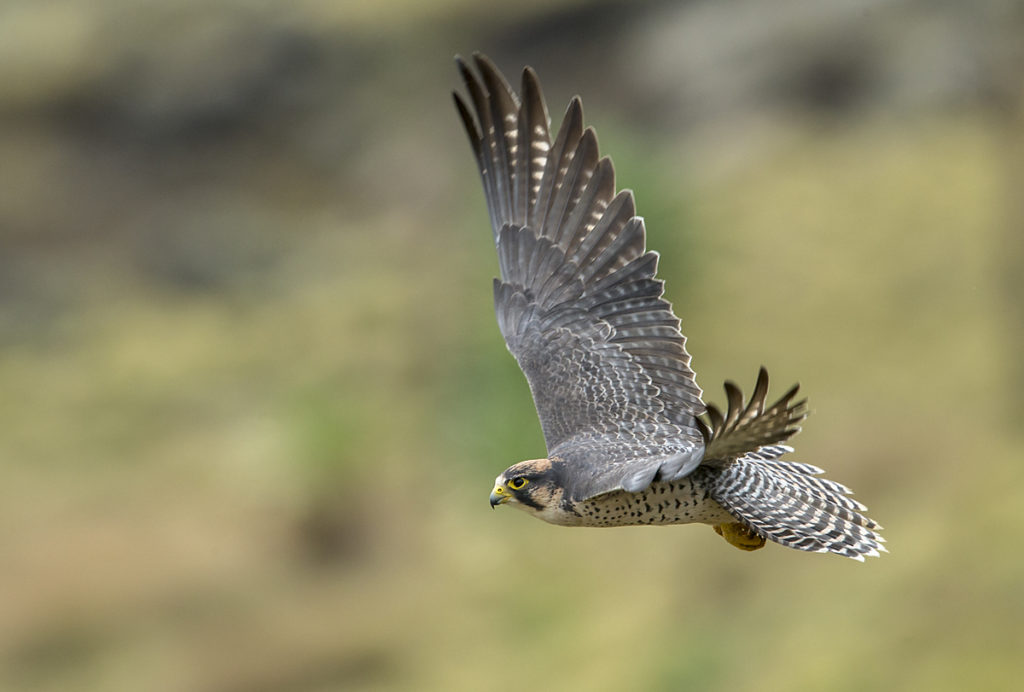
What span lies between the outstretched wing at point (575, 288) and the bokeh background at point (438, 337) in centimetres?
883

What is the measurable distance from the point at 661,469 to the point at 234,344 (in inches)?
1244

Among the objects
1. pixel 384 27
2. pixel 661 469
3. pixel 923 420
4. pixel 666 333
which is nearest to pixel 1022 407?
pixel 923 420

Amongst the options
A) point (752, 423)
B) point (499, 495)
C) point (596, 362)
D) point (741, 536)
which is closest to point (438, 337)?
point (596, 362)

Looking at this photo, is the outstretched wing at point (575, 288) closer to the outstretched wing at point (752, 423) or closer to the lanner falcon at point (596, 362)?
the lanner falcon at point (596, 362)

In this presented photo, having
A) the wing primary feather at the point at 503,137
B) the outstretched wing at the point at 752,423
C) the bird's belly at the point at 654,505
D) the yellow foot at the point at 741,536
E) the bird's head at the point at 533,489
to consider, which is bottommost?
the yellow foot at the point at 741,536

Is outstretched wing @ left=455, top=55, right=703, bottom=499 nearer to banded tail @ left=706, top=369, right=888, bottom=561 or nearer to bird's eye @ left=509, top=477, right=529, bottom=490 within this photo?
bird's eye @ left=509, top=477, right=529, bottom=490

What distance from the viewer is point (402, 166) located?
135ft

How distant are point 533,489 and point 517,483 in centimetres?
10

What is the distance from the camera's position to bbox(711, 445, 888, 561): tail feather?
7129 millimetres

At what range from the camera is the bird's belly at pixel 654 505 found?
7.33 metres

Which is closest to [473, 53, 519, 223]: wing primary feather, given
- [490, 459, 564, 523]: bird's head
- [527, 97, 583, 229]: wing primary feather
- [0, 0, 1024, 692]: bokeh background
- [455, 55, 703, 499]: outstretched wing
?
[455, 55, 703, 499]: outstretched wing

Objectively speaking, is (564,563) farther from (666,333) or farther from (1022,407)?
(666,333)

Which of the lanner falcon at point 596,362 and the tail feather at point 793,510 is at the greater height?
the lanner falcon at point 596,362

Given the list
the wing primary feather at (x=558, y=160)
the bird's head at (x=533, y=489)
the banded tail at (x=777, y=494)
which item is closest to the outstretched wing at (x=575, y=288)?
the wing primary feather at (x=558, y=160)
